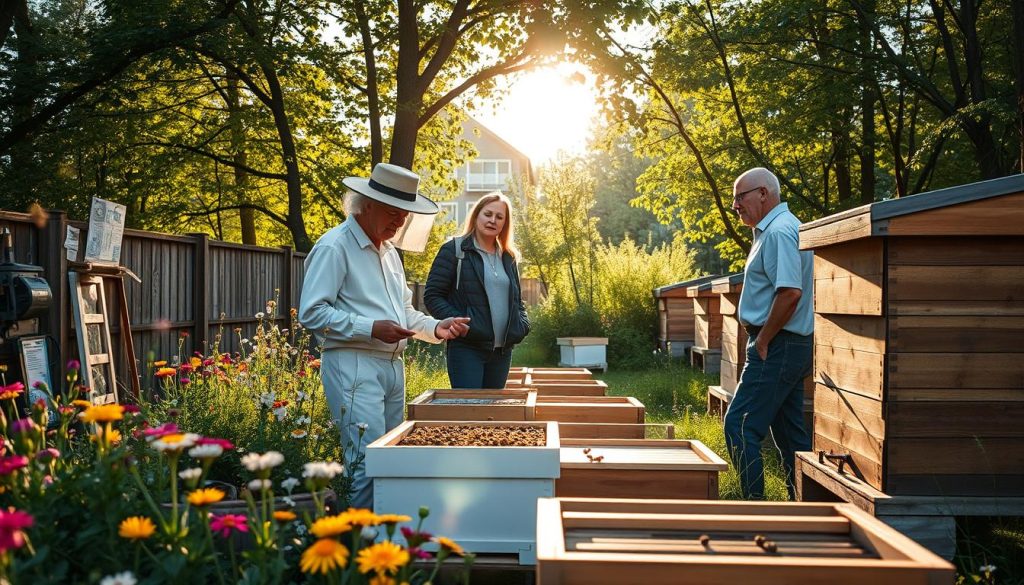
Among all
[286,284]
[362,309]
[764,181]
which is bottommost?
[362,309]

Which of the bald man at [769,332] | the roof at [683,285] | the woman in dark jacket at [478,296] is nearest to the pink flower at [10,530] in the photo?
the bald man at [769,332]

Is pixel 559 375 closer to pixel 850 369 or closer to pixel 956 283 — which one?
pixel 850 369

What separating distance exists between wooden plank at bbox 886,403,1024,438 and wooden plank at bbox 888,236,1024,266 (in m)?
0.56

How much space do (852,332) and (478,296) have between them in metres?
2.51

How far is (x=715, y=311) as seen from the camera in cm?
1211

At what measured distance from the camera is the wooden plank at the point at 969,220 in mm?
3469

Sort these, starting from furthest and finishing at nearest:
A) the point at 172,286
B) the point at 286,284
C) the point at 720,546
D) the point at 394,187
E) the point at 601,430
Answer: the point at 286,284, the point at 172,286, the point at 601,430, the point at 394,187, the point at 720,546

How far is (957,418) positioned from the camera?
354 centimetres

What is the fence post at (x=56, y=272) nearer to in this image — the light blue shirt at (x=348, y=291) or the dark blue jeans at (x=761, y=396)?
the light blue shirt at (x=348, y=291)

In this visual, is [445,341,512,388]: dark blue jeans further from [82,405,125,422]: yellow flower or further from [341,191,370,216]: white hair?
[82,405,125,422]: yellow flower

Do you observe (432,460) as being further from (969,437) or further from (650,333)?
(650,333)

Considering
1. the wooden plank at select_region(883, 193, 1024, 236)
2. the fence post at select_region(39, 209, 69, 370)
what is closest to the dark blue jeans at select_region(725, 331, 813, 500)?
the wooden plank at select_region(883, 193, 1024, 236)

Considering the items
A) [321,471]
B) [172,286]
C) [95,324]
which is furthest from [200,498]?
[172,286]

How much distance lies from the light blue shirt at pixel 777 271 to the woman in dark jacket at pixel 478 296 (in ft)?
4.94
